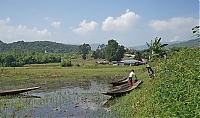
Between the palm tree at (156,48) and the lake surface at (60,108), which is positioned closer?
the lake surface at (60,108)

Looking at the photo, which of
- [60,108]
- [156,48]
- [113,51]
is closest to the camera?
[60,108]

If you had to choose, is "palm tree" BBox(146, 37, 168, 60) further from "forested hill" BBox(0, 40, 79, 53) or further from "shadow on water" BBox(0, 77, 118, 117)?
"forested hill" BBox(0, 40, 79, 53)

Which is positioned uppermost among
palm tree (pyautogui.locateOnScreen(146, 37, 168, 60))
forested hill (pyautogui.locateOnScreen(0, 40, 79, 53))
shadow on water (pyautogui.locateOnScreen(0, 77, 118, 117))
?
forested hill (pyautogui.locateOnScreen(0, 40, 79, 53))

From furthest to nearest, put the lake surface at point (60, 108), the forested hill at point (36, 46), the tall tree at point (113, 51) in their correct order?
the forested hill at point (36, 46) → the tall tree at point (113, 51) → the lake surface at point (60, 108)

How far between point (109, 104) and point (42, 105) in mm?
4358

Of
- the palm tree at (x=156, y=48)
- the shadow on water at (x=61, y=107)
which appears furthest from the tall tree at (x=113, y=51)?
the shadow on water at (x=61, y=107)

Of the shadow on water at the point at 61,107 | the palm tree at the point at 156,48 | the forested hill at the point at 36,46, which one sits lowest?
the shadow on water at the point at 61,107

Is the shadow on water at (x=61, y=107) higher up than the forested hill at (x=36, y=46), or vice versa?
the forested hill at (x=36, y=46)

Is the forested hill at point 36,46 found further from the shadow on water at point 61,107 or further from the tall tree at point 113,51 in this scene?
the shadow on water at point 61,107

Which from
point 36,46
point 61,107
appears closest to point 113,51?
point 61,107

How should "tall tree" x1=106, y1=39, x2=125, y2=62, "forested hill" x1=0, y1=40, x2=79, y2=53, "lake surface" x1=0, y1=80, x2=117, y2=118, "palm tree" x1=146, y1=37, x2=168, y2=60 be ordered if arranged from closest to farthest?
"lake surface" x1=0, y1=80, x2=117, y2=118, "palm tree" x1=146, y1=37, x2=168, y2=60, "tall tree" x1=106, y1=39, x2=125, y2=62, "forested hill" x1=0, y1=40, x2=79, y2=53

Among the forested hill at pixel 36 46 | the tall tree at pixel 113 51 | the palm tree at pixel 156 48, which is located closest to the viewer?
the palm tree at pixel 156 48

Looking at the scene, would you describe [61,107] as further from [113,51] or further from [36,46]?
[36,46]

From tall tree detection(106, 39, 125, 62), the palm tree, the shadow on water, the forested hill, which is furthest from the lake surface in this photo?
the forested hill
